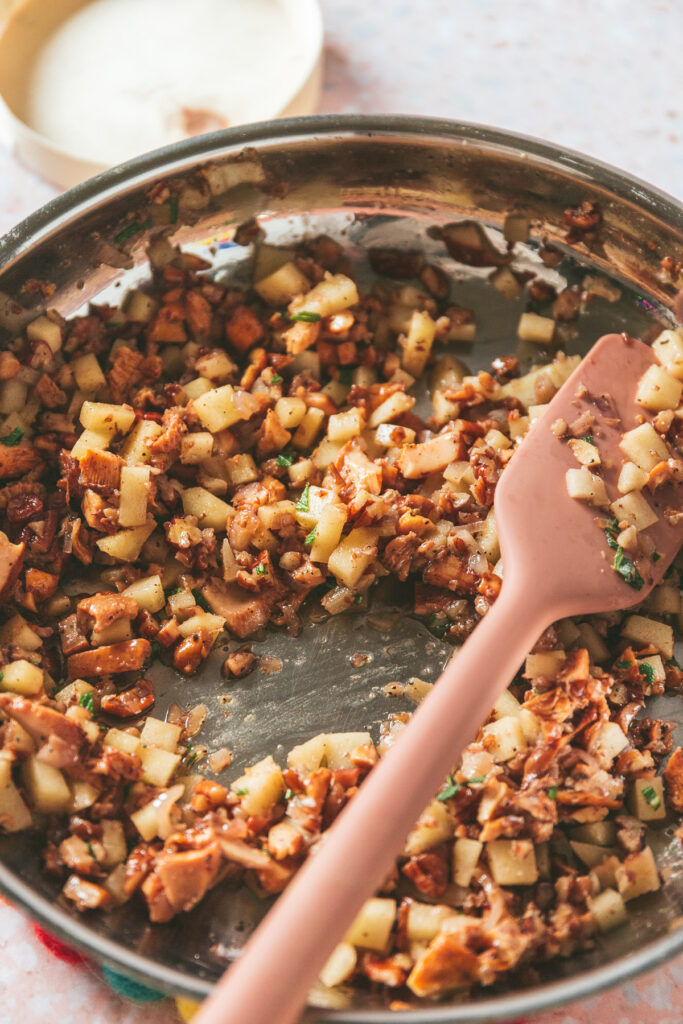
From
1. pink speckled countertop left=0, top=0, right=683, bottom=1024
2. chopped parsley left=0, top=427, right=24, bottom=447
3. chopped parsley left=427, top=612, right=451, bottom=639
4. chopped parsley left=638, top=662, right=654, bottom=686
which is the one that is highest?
pink speckled countertop left=0, top=0, right=683, bottom=1024

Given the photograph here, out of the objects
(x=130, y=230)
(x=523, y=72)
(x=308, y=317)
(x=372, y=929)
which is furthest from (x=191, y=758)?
(x=523, y=72)

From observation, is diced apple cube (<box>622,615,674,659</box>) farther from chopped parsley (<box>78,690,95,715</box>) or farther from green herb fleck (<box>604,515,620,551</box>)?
chopped parsley (<box>78,690,95,715</box>)

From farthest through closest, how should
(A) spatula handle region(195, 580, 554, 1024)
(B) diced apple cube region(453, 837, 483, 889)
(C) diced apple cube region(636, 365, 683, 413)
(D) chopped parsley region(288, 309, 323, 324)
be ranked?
(D) chopped parsley region(288, 309, 323, 324)
(C) diced apple cube region(636, 365, 683, 413)
(B) diced apple cube region(453, 837, 483, 889)
(A) spatula handle region(195, 580, 554, 1024)

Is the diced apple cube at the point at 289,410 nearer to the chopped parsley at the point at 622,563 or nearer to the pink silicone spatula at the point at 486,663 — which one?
the pink silicone spatula at the point at 486,663

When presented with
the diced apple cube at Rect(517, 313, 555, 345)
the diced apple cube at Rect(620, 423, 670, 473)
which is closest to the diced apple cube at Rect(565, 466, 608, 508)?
the diced apple cube at Rect(620, 423, 670, 473)

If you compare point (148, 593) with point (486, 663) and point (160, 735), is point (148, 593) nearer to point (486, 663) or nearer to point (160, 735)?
point (160, 735)

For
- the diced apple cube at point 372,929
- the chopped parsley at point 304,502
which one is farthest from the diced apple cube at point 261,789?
the chopped parsley at point 304,502

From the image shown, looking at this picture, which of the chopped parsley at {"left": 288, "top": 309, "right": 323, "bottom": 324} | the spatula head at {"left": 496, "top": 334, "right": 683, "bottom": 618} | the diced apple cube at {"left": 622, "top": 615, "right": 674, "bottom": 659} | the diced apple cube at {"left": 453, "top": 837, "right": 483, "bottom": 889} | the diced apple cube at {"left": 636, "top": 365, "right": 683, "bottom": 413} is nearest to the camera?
the diced apple cube at {"left": 453, "top": 837, "right": 483, "bottom": 889}

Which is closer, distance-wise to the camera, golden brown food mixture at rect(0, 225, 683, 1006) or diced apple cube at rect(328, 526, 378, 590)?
golden brown food mixture at rect(0, 225, 683, 1006)
